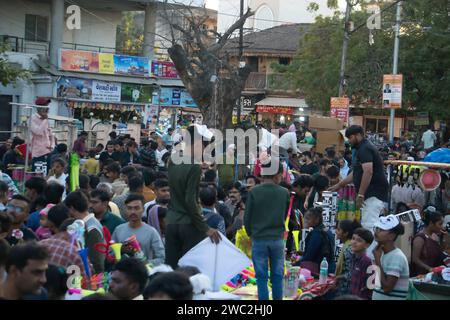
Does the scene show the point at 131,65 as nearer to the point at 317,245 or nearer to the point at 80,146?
the point at 80,146

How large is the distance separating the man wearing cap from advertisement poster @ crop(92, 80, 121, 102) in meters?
16.5

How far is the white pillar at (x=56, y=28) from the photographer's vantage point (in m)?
32.2

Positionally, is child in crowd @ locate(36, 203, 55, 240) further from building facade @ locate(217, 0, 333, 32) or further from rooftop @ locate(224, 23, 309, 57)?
building facade @ locate(217, 0, 333, 32)

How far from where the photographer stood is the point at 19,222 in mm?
8289

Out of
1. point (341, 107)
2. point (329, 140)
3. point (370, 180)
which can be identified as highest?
point (341, 107)

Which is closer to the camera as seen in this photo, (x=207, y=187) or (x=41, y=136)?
(x=207, y=187)

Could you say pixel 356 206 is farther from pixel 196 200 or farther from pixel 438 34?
pixel 438 34

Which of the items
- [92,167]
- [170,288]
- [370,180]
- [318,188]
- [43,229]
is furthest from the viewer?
[92,167]

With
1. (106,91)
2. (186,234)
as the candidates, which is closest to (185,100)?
(106,91)

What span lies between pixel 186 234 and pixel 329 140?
13.8 metres

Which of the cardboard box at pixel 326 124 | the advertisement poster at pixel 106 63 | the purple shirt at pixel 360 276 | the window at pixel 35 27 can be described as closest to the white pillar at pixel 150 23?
the advertisement poster at pixel 106 63

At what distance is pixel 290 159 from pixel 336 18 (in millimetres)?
21016

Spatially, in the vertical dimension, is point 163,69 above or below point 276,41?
below

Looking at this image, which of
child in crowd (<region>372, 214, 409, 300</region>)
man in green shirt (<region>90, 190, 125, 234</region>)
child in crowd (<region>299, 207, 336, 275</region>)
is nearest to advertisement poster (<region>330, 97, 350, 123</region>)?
child in crowd (<region>299, 207, 336, 275</region>)
